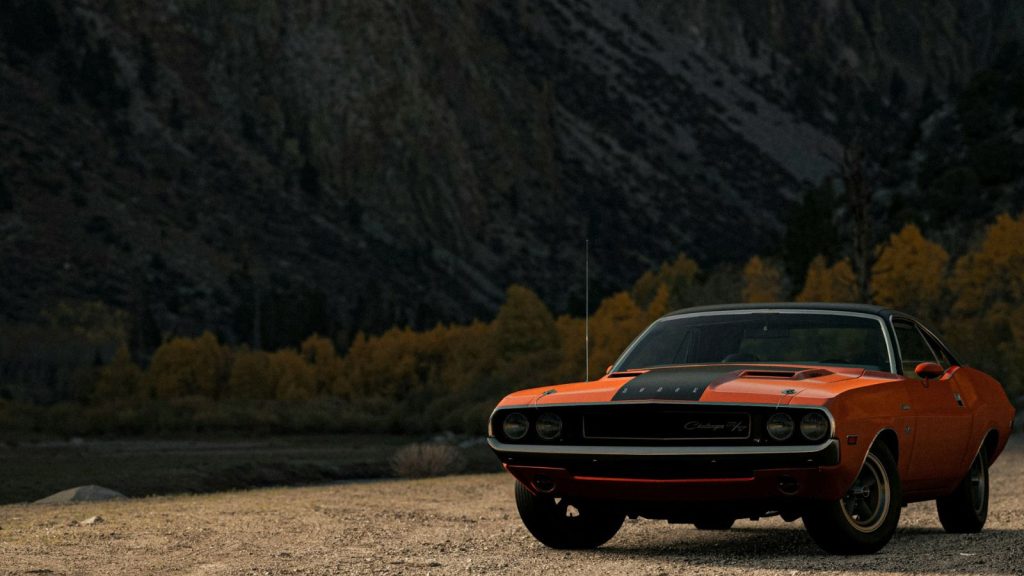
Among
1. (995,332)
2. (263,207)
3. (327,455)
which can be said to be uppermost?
(263,207)

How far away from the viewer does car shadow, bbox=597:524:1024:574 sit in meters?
9.05

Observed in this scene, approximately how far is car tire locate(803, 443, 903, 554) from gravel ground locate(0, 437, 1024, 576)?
149 mm

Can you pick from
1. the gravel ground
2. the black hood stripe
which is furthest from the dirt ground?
the black hood stripe

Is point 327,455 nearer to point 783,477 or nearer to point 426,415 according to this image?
point 426,415

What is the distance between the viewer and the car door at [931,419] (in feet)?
34.0

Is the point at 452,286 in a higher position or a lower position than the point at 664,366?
higher

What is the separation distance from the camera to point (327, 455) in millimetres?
65312

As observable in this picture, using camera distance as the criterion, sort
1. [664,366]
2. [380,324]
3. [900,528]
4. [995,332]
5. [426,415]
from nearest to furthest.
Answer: [664,366] < [900,528] < [995,332] < [426,415] < [380,324]

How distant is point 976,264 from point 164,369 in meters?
78.1

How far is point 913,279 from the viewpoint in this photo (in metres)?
68.6

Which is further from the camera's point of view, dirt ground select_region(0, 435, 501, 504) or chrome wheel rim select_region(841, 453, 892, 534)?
dirt ground select_region(0, 435, 501, 504)

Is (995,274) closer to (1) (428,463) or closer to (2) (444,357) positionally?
(1) (428,463)

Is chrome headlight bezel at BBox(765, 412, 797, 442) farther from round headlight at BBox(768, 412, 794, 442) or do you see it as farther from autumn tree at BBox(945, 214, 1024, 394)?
autumn tree at BBox(945, 214, 1024, 394)

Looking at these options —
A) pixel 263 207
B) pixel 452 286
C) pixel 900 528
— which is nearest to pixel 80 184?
pixel 263 207
